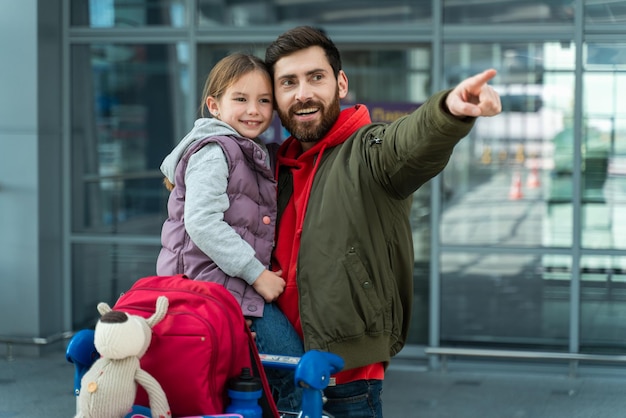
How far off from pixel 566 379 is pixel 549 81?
2.24 meters

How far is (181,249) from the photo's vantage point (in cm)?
269

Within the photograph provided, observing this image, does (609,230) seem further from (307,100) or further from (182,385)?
(182,385)

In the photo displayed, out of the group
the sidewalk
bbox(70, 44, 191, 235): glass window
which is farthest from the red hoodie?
bbox(70, 44, 191, 235): glass window

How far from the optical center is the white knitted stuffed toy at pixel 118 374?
2.14 metres

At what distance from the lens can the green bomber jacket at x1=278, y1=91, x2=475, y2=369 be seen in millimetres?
2574

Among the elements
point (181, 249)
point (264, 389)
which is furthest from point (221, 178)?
point (264, 389)

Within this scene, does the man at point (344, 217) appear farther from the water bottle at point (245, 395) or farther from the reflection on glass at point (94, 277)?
the reflection on glass at point (94, 277)

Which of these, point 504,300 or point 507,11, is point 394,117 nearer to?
point 507,11

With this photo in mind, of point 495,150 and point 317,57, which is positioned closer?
point 317,57

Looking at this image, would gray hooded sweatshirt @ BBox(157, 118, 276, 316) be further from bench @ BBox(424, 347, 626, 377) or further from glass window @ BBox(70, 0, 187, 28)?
glass window @ BBox(70, 0, 187, 28)

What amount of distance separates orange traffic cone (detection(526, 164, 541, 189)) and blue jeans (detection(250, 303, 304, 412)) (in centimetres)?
473

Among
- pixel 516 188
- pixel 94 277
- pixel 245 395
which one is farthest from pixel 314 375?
pixel 94 277

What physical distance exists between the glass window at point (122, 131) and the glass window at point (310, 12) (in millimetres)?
526

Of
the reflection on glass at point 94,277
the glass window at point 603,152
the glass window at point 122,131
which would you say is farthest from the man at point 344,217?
the reflection on glass at point 94,277
